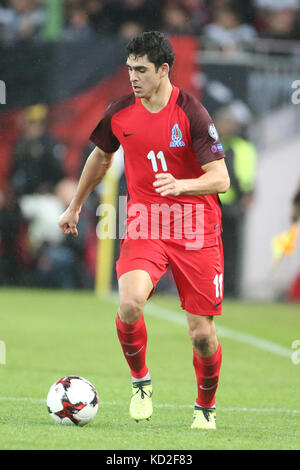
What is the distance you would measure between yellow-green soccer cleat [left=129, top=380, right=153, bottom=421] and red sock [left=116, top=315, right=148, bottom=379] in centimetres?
8

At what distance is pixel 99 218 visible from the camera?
46.6 feet

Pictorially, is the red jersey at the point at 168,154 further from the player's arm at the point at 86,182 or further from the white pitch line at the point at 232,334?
the white pitch line at the point at 232,334

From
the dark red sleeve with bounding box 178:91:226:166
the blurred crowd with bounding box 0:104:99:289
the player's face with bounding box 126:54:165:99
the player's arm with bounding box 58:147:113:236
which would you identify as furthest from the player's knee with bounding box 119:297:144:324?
the blurred crowd with bounding box 0:104:99:289

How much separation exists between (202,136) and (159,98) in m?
0.37

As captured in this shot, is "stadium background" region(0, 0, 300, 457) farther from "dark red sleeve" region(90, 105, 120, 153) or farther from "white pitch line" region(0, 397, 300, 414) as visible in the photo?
"dark red sleeve" region(90, 105, 120, 153)

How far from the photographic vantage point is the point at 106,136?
585 centimetres

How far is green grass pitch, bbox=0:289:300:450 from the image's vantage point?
5.04 meters

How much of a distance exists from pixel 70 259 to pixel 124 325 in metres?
8.94

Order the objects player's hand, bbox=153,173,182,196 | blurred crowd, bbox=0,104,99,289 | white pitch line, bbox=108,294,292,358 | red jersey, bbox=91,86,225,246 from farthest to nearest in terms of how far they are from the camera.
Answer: blurred crowd, bbox=0,104,99,289, white pitch line, bbox=108,294,292,358, red jersey, bbox=91,86,225,246, player's hand, bbox=153,173,182,196

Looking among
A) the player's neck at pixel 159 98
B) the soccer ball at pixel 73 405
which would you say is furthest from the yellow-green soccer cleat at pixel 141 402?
the player's neck at pixel 159 98

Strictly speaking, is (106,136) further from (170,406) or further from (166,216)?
(170,406)

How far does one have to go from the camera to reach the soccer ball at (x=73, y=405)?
5363 mm
